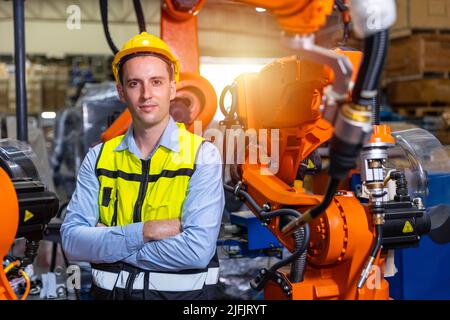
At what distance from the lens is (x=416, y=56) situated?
663 centimetres

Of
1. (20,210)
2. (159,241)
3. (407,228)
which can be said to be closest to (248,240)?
(407,228)

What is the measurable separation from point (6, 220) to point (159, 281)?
2.06 ft

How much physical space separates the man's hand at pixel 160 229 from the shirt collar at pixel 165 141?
0.30 m

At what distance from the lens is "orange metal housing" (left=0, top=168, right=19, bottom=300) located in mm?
1830

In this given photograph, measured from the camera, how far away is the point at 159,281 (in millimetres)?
2148

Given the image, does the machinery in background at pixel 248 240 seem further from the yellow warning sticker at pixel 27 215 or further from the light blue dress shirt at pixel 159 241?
the yellow warning sticker at pixel 27 215

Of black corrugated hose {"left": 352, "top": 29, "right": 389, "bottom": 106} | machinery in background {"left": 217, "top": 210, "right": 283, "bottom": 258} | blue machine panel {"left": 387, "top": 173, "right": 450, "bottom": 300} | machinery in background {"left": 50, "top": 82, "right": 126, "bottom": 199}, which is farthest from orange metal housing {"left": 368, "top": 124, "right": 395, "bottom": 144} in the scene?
machinery in background {"left": 50, "top": 82, "right": 126, "bottom": 199}

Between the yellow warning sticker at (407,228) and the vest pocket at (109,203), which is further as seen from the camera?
the yellow warning sticker at (407,228)

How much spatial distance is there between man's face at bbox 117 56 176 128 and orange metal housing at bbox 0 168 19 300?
0.58m

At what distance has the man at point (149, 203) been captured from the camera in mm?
2129

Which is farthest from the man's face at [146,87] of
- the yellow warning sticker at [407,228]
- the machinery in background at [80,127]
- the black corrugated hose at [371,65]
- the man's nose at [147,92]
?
the machinery in background at [80,127]

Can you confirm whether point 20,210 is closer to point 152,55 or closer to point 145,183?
point 145,183

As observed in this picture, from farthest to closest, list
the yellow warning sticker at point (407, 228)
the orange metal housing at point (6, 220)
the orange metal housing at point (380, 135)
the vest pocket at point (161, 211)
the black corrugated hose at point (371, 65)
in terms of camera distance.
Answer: the yellow warning sticker at point (407, 228) < the orange metal housing at point (380, 135) < the vest pocket at point (161, 211) < the orange metal housing at point (6, 220) < the black corrugated hose at point (371, 65)
